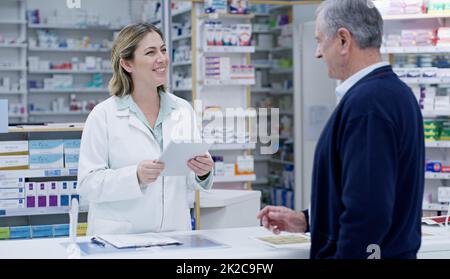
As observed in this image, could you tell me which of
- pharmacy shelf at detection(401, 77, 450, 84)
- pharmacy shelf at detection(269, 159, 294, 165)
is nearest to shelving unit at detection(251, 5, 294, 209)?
pharmacy shelf at detection(269, 159, 294, 165)

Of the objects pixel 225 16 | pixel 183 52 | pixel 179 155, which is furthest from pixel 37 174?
pixel 183 52

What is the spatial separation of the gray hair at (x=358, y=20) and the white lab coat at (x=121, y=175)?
1.19 metres

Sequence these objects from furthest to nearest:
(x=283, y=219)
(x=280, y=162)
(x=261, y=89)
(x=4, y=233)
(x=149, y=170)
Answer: (x=261, y=89) < (x=280, y=162) < (x=4, y=233) < (x=149, y=170) < (x=283, y=219)

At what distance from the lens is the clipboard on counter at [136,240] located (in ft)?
9.21

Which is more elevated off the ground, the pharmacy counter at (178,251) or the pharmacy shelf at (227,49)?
the pharmacy shelf at (227,49)

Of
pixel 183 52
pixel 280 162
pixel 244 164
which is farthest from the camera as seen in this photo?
pixel 280 162

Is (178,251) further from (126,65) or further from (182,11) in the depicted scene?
(182,11)

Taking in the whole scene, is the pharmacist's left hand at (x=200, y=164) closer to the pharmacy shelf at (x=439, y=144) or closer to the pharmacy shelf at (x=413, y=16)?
the pharmacy shelf at (x=439, y=144)

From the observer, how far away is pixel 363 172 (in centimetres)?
208

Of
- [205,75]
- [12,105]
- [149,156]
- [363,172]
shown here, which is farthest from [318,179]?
[12,105]

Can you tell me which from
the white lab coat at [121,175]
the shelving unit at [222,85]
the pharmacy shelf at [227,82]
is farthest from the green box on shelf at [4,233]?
the pharmacy shelf at [227,82]

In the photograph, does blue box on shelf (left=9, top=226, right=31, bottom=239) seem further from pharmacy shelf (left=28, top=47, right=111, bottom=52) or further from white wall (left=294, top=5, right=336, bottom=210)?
pharmacy shelf (left=28, top=47, right=111, bottom=52)

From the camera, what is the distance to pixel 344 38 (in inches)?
88.4

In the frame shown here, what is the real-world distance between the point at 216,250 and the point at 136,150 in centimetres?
75
